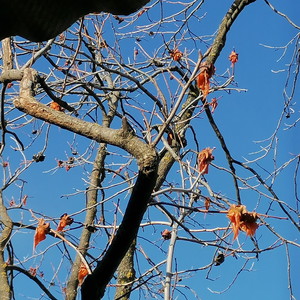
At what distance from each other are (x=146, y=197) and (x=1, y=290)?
241 cm

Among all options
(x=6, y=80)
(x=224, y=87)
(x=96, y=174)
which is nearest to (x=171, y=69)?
(x=224, y=87)

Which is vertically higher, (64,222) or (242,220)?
(64,222)

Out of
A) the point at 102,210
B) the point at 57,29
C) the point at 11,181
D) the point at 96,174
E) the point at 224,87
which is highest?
the point at 224,87

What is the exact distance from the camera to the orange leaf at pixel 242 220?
2125mm

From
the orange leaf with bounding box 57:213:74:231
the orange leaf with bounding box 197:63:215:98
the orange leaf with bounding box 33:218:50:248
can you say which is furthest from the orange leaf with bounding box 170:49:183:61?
the orange leaf with bounding box 33:218:50:248

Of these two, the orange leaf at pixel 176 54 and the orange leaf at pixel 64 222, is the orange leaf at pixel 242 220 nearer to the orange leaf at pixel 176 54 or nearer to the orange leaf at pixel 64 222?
the orange leaf at pixel 64 222

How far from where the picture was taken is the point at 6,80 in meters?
2.66

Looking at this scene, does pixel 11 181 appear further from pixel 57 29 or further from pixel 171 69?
pixel 57 29

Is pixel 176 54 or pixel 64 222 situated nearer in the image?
pixel 64 222

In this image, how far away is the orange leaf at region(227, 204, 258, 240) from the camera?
6.97ft

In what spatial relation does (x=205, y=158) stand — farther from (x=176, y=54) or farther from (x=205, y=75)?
(x=176, y=54)

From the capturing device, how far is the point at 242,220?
214 centimetres

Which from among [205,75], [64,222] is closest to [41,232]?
[64,222]

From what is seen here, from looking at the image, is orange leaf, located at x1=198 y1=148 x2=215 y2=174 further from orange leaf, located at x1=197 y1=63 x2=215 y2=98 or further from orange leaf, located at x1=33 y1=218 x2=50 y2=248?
orange leaf, located at x1=33 y1=218 x2=50 y2=248
